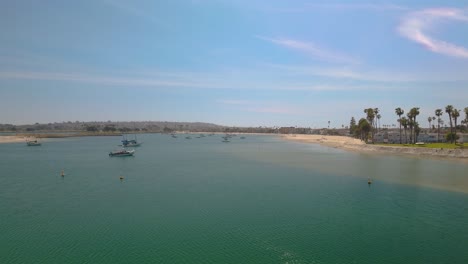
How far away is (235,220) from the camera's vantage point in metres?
28.7

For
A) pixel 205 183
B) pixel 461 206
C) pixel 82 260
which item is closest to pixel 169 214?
pixel 82 260

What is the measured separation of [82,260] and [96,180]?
107ft

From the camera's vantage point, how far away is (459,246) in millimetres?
22844

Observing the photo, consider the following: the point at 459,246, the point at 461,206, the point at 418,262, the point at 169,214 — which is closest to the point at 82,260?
the point at 169,214

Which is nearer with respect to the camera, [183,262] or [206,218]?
[183,262]

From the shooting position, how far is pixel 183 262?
66.0 feet

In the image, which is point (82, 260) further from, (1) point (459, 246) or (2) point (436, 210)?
(2) point (436, 210)

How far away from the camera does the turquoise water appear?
70.4ft

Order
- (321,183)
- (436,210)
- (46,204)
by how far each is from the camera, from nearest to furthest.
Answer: (436,210) < (46,204) < (321,183)

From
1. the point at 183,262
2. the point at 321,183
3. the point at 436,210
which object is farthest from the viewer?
the point at 321,183

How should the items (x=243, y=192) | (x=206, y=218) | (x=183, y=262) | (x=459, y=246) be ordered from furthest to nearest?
1. (x=243, y=192)
2. (x=206, y=218)
3. (x=459, y=246)
4. (x=183, y=262)

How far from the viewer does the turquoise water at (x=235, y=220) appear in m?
21.5

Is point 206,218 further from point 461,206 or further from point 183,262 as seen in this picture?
point 461,206

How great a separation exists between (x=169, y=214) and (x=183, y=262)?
36.3 ft
